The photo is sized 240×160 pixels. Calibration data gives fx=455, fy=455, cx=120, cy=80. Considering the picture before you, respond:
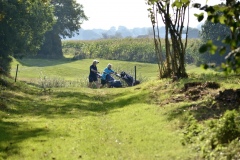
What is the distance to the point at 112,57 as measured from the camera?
71562 millimetres

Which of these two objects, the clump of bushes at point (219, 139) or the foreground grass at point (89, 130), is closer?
the clump of bushes at point (219, 139)

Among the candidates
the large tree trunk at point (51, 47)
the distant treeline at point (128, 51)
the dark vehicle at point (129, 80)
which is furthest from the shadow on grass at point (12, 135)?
the large tree trunk at point (51, 47)

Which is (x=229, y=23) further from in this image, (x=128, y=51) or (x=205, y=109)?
(x=128, y=51)

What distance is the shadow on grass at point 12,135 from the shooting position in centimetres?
1130

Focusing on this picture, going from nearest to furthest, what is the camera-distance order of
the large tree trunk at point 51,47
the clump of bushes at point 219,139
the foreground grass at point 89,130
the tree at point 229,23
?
the tree at point 229,23, the clump of bushes at point 219,139, the foreground grass at point 89,130, the large tree trunk at point 51,47

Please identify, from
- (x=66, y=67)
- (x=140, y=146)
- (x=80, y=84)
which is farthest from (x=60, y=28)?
(x=140, y=146)

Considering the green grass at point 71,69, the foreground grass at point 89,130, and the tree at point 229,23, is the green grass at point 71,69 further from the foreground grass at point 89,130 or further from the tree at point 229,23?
the tree at point 229,23

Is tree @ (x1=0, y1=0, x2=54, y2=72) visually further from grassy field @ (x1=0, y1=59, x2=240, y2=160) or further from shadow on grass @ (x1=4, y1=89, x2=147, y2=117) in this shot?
grassy field @ (x1=0, y1=59, x2=240, y2=160)

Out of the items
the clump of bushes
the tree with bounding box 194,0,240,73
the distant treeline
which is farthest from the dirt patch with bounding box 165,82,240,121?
the distant treeline

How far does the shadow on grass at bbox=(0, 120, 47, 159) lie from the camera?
11.3 meters

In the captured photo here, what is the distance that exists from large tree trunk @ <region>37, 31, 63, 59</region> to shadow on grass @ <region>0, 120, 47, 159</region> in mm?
63998

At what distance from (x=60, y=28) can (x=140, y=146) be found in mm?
78722

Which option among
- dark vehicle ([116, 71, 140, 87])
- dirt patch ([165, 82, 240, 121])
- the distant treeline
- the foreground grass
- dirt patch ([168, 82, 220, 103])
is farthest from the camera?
the distant treeline

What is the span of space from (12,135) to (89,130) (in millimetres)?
2384
